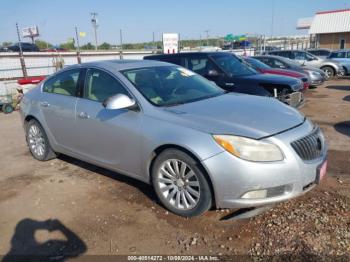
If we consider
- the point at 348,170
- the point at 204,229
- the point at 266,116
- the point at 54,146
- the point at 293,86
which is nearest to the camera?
the point at 204,229

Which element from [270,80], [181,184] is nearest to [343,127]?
[270,80]

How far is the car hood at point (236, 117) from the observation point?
10.5 ft

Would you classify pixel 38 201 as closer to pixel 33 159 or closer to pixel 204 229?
pixel 33 159

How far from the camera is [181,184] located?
345 cm

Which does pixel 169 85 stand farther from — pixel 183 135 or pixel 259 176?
pixel 259 176

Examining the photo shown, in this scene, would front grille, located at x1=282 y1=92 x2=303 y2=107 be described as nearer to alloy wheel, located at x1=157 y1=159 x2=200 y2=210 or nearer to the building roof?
alloy wheel, located at x1=157 y1=159 x2=200 y2=210

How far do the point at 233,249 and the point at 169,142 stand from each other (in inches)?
46.5

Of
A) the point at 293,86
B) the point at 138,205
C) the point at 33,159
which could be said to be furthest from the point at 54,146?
the point at 293,86

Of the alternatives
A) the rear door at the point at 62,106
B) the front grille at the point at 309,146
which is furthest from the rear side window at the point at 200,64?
the front grille at the point at 309,146

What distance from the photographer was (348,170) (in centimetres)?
463

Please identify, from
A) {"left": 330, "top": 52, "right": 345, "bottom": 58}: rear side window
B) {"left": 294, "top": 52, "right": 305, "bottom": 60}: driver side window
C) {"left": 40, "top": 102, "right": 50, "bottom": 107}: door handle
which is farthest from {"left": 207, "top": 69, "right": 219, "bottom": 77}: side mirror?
{"left": 330, "top": 52, "right": 345, "bottom": 58}: rear side window

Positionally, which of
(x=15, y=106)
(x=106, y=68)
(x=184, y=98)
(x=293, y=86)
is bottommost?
(x=15, y=106)

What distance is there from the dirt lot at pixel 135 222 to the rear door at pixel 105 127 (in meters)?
0.45

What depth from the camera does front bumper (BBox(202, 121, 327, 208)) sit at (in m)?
3.03
